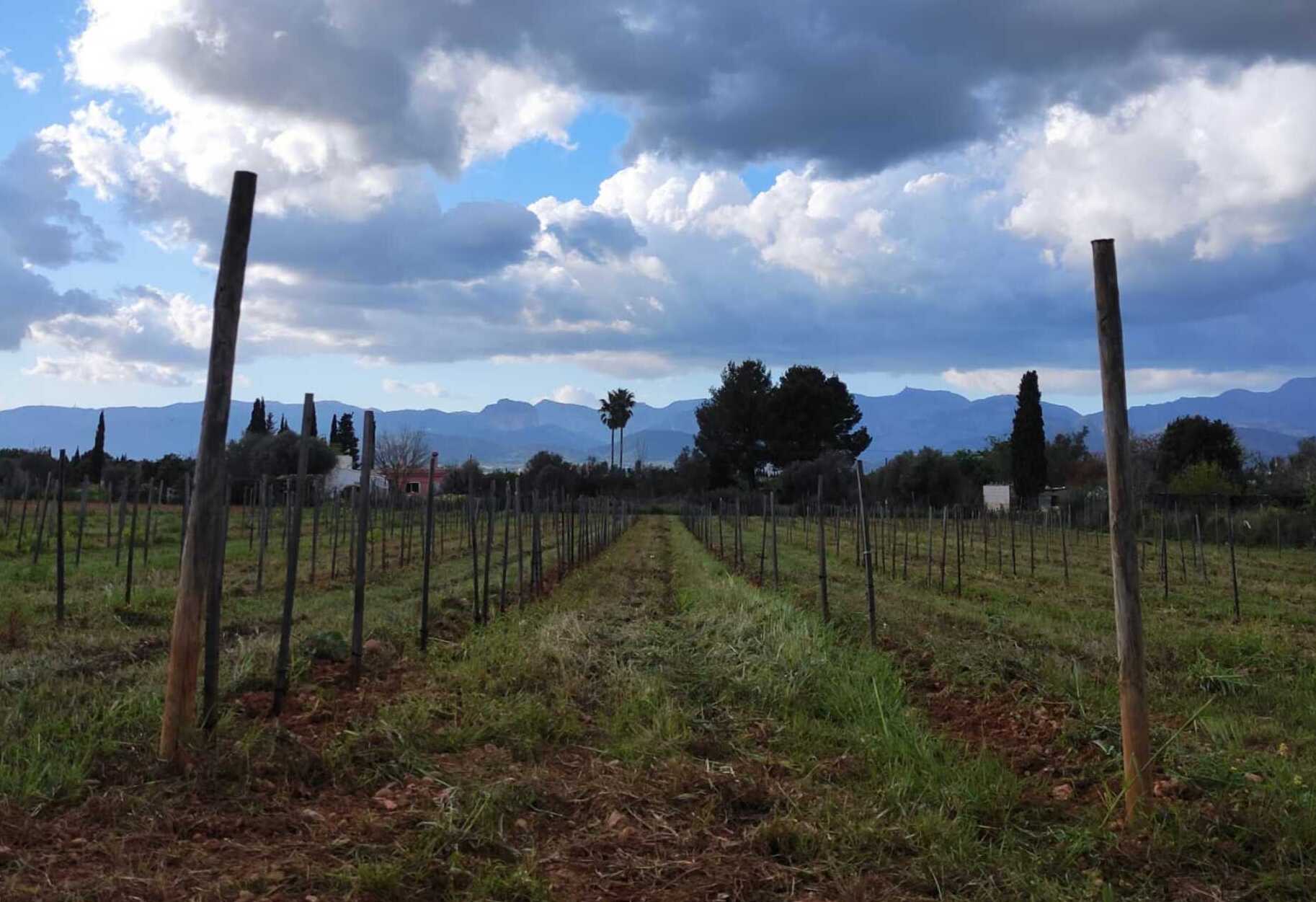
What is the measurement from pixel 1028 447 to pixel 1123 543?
2260 inches

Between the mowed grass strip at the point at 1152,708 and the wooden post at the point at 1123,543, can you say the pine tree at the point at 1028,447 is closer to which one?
the mowed grass strip at the point at 1152,708

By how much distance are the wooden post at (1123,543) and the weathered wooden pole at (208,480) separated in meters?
4.62

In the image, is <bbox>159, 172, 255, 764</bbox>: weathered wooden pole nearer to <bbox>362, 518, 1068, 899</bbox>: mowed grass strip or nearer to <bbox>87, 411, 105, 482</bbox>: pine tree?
<bbox>362, 518, 1068, 899</bbox>: mowed grass strip

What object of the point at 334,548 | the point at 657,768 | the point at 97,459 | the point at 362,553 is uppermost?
the point at 97,459

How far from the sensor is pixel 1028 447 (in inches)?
2323

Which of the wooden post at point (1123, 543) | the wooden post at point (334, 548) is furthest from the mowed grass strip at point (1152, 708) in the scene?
the wooden post at point (334, 548)

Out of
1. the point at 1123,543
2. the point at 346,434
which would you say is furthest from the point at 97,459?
the point at 1123,543

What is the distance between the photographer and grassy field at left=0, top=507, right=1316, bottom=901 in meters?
4.27

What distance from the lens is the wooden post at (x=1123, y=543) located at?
16.2 feet

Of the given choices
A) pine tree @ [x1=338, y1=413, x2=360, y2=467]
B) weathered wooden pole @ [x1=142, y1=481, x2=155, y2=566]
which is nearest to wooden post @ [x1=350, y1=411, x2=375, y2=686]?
weathered wooden pole @ [x1=142, y1=481, x2=155, y2=566]

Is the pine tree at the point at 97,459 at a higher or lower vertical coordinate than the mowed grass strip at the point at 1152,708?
higher

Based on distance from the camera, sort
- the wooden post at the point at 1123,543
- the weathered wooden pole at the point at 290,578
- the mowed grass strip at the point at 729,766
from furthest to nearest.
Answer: the weathered wooden pole at the point at 290,578 → the wooden post at the point at 1123,543 → the mowed grass strip at the point at 729,766

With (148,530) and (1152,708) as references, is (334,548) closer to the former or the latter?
(148,530)

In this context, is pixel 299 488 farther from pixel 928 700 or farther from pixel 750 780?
pixel 928 700
